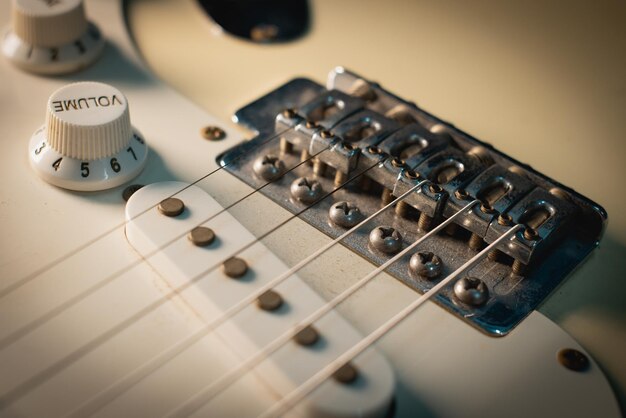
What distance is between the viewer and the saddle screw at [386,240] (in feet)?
2.80

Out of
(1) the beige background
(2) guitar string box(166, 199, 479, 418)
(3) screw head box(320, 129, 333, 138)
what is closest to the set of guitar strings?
(2) guitar string box(166, 199, 479, 418)

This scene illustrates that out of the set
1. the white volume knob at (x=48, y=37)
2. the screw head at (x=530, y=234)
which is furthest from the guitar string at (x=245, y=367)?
the white volume knob at (x=48, y=37)

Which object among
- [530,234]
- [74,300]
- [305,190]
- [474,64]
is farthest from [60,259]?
[474,64]

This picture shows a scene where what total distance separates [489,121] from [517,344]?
40 centimetres

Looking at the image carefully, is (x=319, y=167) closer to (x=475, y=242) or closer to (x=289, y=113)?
(x=289, y=113)

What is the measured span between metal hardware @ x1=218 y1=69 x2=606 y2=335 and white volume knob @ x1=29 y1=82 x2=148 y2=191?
0.42 feet

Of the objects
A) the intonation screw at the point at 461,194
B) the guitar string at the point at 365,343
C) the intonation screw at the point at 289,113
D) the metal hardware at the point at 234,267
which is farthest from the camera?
the intonation screw at the point at 289,113

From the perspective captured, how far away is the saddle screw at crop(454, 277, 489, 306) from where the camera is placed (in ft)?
2.68

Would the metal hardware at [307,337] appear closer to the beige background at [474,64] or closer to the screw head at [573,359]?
the screw head at [573,359]

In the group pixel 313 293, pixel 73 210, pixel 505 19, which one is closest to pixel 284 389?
pixel 313 293

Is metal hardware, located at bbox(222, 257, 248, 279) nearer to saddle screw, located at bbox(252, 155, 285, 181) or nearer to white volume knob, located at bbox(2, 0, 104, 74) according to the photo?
saddle screw, located at bbox(252, 155, 285, 181)

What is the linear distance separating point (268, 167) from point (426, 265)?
222 mm

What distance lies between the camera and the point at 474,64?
3.84 feet

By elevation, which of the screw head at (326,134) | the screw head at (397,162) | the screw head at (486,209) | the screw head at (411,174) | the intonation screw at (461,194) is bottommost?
the screw head at (326,134)
